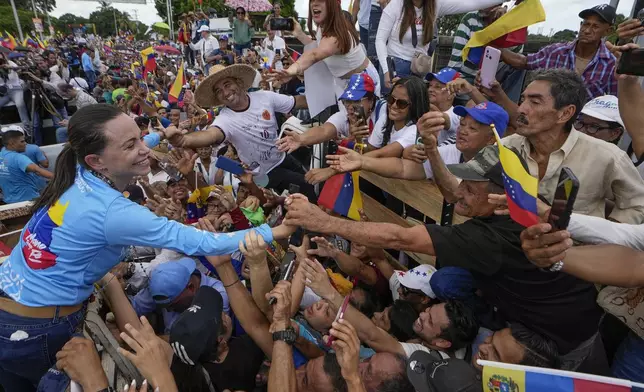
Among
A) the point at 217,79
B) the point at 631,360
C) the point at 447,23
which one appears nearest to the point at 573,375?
the point at 631,360

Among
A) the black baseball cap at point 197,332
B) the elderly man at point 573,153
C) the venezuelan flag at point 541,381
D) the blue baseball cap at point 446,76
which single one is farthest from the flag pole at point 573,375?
the blue baseball cap at point 446,76

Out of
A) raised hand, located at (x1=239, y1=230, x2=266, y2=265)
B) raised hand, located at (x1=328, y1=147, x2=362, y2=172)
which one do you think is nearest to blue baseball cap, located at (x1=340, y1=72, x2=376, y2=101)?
raised hand, located at (x1=328, y1=147, x2=362, y2=172)

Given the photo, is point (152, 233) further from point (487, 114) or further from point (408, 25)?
point (408, 25)

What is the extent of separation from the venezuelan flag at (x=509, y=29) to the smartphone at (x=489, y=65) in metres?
0.21

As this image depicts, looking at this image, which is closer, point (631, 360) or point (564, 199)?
point (564, 199)

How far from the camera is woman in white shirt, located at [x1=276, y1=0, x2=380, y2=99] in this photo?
354 cm

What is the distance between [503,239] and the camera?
1894 mm

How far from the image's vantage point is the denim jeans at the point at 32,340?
1998 mm

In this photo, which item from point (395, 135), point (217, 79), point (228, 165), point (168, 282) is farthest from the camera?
point (217, 79)

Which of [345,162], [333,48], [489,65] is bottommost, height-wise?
[345,162]

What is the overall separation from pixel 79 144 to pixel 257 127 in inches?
90.5

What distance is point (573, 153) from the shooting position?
230 cm

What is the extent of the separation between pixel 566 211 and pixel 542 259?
0.31 metres

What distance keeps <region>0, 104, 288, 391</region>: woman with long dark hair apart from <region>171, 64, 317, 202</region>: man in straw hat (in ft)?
5.18
